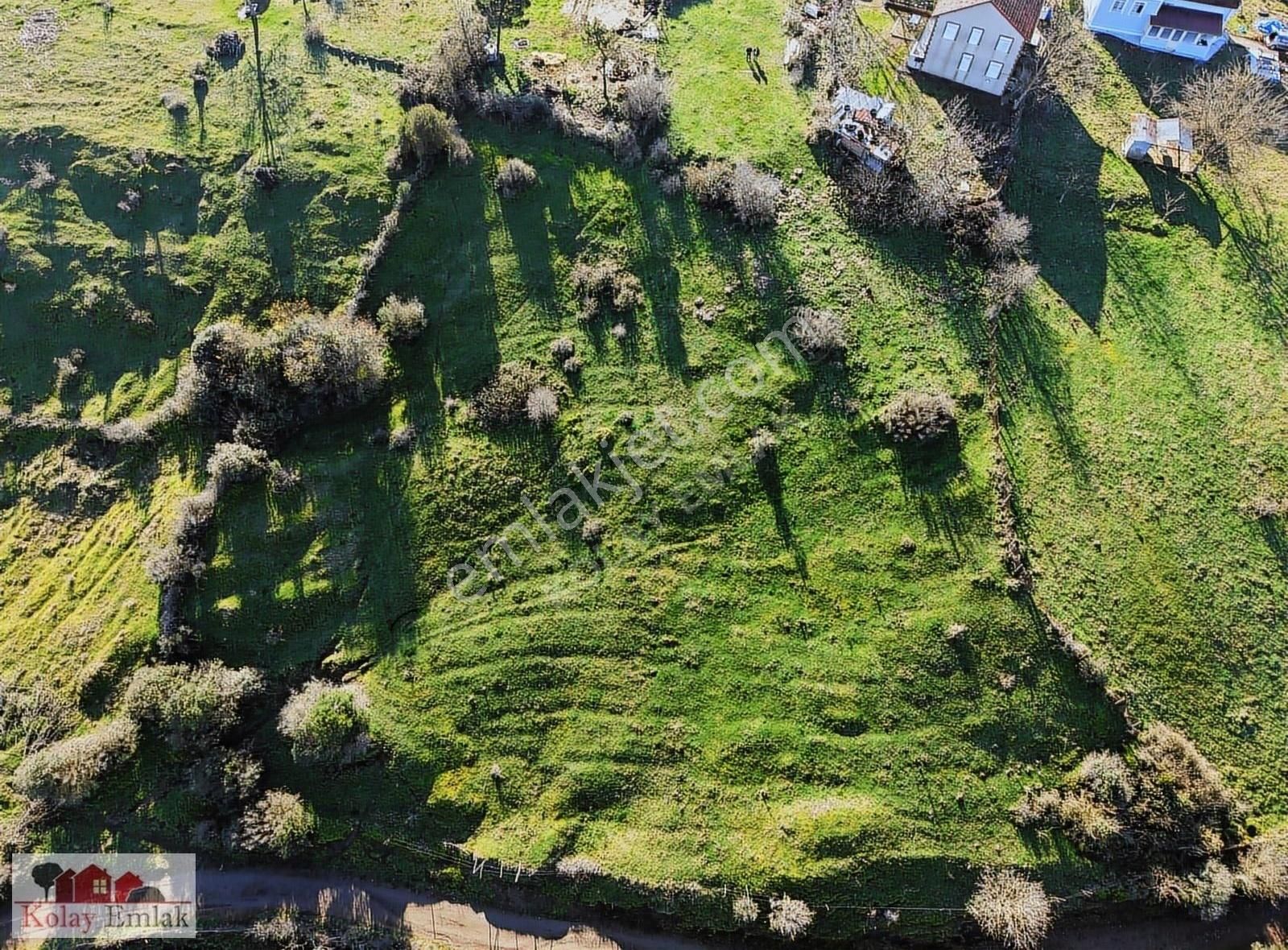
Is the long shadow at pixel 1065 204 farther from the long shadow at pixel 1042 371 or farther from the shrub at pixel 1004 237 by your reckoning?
the long shadow at pixel 1042 371

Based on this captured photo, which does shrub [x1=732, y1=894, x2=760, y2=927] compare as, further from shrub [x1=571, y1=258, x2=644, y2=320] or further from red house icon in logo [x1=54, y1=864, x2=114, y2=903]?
shrub [x1=571, y1=258, x2=644, y2=320]

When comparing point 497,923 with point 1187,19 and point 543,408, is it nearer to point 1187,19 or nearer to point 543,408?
point 543,408

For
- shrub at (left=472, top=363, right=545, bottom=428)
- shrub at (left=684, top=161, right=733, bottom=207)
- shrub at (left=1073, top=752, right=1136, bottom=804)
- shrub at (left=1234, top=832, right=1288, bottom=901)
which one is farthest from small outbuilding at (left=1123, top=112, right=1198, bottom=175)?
shrub at (left=472, top=363, right=545, bottom=428)

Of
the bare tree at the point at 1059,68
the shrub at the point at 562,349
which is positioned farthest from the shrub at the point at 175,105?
the bare tree at the point at 1059,68

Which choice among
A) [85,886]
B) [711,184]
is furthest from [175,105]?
[85,886]

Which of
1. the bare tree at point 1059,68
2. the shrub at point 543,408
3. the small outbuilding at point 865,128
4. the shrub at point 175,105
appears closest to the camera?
the shrub at point 543,408

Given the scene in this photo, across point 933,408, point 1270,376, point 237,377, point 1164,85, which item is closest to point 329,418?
point 237,377

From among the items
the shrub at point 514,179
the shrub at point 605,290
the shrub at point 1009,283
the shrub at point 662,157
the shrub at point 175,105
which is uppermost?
the shrub at point 175,105
